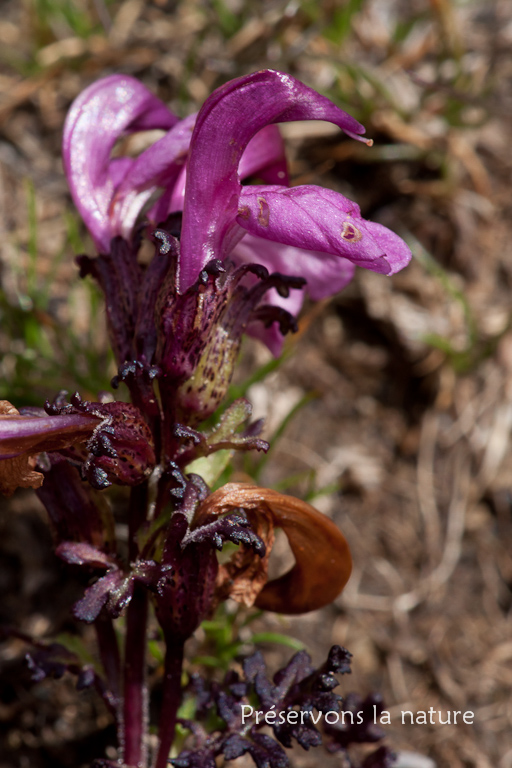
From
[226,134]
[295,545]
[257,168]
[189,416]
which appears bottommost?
[295,545]

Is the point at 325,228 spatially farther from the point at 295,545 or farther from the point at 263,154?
the point at 295,545

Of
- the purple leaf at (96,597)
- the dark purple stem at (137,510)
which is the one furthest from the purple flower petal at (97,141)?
the purple leaf at (96,597)

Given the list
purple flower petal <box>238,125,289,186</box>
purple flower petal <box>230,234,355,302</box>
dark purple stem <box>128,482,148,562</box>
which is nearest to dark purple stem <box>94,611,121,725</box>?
dark purple stem <box>128,482,148,562</box>

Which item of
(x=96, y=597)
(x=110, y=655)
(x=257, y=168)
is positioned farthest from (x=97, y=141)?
(x=110, y=655)

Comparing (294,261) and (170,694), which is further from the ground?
(294,261)

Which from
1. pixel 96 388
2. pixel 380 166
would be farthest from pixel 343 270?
pixel 380 166

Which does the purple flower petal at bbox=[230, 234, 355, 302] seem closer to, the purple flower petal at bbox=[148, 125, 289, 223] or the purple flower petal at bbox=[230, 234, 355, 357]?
the purple flower petal at bbox=[230, 234, 355, 357]

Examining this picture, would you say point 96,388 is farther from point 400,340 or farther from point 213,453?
point 400,340
